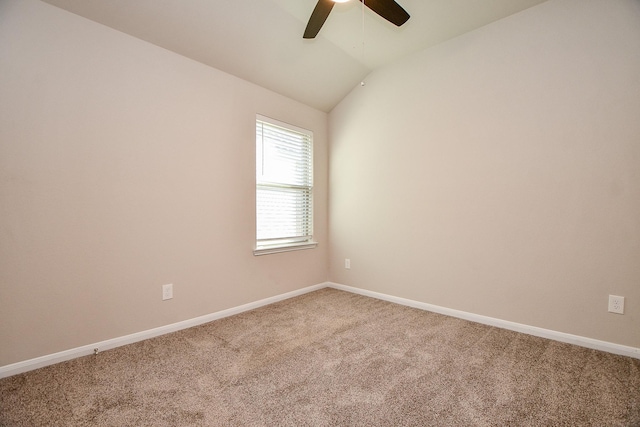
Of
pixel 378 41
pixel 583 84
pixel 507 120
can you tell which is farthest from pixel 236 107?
pixel 583 84

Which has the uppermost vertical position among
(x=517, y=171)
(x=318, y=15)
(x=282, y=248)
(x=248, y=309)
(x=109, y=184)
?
(x=318, y=15)

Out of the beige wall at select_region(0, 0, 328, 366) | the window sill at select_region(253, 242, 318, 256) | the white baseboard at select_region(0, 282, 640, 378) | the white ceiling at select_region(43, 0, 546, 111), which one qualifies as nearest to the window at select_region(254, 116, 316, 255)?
the window sill at select_region(253, 242, 318, 256)

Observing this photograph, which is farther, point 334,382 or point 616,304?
point 616,304

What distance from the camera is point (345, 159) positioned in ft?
11.6

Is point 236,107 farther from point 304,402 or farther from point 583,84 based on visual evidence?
point 583,84

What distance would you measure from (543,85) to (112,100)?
126 inches

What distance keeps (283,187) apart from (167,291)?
154 cm

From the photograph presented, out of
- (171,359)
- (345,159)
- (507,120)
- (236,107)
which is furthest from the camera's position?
(345,159)

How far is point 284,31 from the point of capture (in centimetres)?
250

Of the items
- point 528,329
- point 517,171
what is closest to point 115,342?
point 528,329

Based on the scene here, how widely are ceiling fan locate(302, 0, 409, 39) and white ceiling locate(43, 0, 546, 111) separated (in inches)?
18.4

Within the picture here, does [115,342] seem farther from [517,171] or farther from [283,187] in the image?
[517,171]

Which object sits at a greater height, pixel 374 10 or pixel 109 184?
pixel 374 10

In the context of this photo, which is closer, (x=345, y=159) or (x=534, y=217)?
(x=534, y=217)
